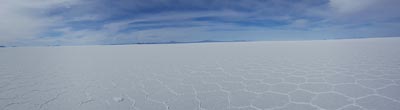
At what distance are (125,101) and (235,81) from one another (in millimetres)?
1250

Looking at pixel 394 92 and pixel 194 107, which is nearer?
pixel 194 107

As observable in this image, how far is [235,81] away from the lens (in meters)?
2.48

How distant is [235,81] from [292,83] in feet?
2.03

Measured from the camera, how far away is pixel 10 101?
189 centimetres

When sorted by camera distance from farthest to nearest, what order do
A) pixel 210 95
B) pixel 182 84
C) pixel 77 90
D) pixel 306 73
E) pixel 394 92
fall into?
pixel 306 73 < pixel 182 84 < pixel 77 90 < pixel 210 95 < pixel 394 92

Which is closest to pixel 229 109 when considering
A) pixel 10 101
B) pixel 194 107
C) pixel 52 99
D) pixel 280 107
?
pixel 194 107

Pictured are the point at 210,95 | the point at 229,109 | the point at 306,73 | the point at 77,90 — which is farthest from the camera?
the point at 306,73

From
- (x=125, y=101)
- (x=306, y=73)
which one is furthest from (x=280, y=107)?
(x=306, y=73)

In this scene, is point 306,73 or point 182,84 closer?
point 182,84

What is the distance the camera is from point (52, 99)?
6.40 feet

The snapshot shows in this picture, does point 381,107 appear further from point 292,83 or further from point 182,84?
point 182,84

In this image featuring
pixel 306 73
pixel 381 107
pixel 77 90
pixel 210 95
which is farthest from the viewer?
pixel 306 73

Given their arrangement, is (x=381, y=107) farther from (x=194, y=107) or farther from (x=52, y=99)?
(x=52, y=99)

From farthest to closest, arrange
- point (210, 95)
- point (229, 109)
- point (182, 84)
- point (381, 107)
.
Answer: point (182, 84)
point (210, 95)
point (229, 109)
point (381, 107)
